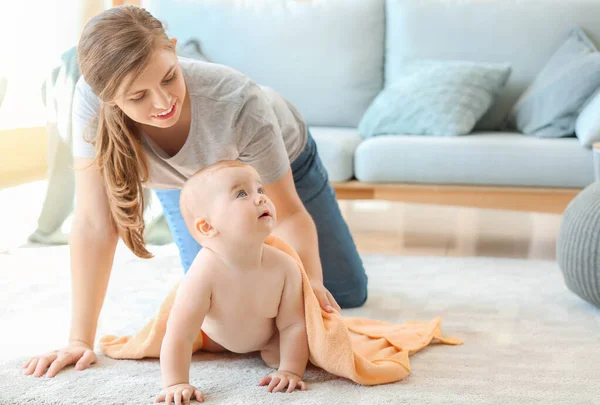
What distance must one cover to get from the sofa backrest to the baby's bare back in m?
1.94

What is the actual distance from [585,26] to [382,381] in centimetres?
224

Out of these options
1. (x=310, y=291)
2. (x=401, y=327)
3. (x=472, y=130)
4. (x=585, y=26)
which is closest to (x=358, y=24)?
(x=472, y=130)

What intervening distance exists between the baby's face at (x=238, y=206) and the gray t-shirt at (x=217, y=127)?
18 centimetres

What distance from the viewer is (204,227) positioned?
1339 millimetres

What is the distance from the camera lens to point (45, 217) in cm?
289

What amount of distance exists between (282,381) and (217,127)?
19.4 inches

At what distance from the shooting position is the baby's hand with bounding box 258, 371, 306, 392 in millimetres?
1335

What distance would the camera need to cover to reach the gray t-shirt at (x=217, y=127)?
4.82 ft

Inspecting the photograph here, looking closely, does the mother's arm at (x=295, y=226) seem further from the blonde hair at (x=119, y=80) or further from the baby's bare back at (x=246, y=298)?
the blonde hair at (x=119, y=80)

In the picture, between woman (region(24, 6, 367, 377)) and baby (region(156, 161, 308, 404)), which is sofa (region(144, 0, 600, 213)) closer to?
woman (region(24, 6, 367, 377))

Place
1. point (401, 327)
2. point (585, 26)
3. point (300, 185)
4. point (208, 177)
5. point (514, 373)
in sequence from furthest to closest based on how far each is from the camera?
point (585, 26)
point (300, 185)
point (401, 327)
point (514, 373)
point (208, 177)

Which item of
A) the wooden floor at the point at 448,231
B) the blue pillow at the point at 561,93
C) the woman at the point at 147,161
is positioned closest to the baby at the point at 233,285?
the woman at the point at 147,161

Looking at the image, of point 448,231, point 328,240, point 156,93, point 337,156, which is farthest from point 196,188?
point 448,231

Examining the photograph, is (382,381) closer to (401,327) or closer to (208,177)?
(401,327)
